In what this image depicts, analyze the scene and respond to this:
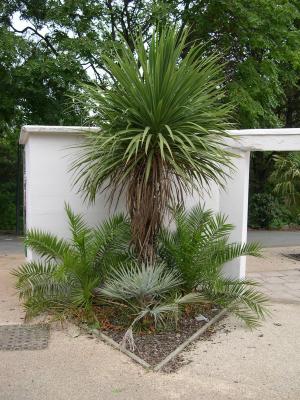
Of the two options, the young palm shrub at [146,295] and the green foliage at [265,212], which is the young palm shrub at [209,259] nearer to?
the young palm shrub at [146,295]

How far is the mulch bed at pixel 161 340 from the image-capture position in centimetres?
449

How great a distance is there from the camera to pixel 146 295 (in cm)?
518

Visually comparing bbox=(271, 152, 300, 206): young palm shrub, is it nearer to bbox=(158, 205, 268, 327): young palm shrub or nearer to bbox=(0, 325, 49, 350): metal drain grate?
bbox=(158, 205, 268, 327): young palm shrub

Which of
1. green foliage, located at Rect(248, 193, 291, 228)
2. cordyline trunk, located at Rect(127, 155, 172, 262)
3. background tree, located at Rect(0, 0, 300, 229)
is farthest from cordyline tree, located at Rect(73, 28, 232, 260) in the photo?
green foliage, located at Rect(248, 193, 291, 228)

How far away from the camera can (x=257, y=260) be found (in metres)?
10.2

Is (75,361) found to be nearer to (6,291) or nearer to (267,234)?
(6,291)

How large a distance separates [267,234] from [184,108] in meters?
10.9

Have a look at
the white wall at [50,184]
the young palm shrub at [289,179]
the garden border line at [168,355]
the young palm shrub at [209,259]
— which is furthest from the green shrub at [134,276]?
the young palm shrub at [289,179]

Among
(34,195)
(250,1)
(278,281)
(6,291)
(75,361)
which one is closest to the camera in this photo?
(75,361)

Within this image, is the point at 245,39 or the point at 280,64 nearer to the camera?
the point at 245,39

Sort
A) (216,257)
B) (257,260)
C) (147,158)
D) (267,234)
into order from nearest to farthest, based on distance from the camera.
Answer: (147,158) < (216,257) < (257,260) < (267,234)

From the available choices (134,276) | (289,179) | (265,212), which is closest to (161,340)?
(134,276)

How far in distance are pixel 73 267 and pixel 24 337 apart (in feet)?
2.93

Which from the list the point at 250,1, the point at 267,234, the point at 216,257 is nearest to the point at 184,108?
the point at 216,257
